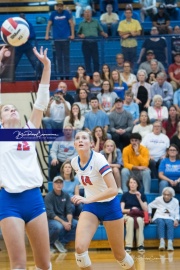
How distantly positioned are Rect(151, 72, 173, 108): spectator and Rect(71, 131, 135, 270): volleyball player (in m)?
7.73

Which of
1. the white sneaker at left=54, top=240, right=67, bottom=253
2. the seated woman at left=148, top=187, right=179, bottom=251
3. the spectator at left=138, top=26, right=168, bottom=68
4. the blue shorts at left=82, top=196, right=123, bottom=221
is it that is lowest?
the white sneaker at left=54, top=240, right=67, bottom=253

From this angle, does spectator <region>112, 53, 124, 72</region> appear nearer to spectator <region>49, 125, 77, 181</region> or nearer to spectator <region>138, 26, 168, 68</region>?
spectator <region>138, 26, 168, 68</region>

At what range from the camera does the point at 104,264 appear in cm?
1109

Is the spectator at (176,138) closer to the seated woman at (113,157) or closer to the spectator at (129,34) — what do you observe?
the seated woman at (113,157)

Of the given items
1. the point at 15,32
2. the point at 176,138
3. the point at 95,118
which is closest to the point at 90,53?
the point at 95,118

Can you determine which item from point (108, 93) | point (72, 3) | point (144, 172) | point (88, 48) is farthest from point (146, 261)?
point (72, 3)

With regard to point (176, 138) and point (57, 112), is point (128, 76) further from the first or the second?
point (176, 138)

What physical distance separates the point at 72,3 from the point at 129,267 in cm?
1331

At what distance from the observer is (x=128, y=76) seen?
16016 mm

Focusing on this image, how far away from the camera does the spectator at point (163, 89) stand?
1555cm

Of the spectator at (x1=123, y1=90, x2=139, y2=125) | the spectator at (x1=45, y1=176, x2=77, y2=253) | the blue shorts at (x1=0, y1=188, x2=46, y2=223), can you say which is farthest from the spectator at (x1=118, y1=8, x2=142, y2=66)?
the blue shorts at (x1=0, y1=188, x2=46, y2=223)

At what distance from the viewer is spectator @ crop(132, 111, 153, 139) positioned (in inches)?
556

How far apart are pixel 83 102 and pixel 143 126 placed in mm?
1389

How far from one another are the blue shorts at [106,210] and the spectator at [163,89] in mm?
7783
